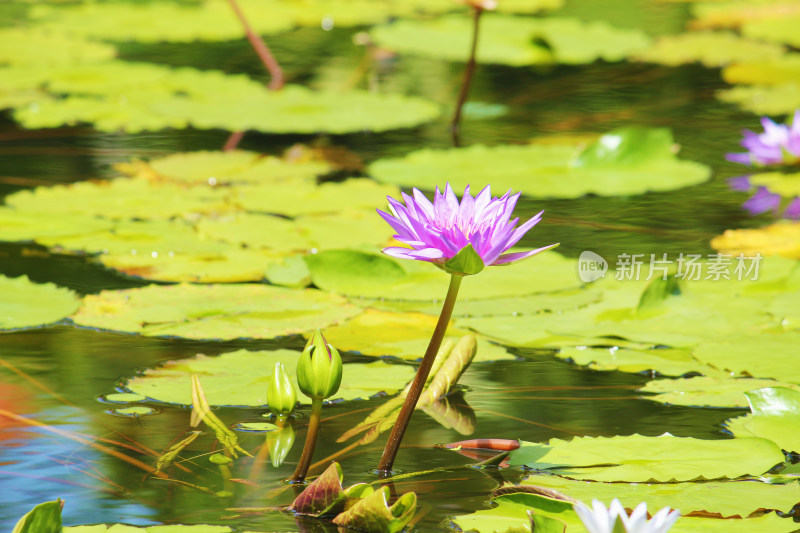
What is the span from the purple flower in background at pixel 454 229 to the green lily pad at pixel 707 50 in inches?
130

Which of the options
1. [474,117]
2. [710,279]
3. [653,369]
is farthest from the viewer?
[474,117]

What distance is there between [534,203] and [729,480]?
4.74ft

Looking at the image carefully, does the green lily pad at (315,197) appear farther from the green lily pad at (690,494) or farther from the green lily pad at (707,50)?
the green lily pad at (707,50)

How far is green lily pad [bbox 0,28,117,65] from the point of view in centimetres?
423

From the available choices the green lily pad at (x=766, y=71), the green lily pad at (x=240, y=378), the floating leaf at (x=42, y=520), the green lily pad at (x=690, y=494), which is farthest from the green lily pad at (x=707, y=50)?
the floating leaf at (x=42, y=520)

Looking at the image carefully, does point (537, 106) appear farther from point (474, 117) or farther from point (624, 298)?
point (624, 298)

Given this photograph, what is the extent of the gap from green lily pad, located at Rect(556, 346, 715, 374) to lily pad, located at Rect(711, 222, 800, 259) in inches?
21.2

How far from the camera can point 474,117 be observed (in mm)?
3623

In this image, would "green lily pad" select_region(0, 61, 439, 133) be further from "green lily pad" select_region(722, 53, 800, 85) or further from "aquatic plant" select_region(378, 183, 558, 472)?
"aquatic plant" select_region(378, 183, 558, 472)

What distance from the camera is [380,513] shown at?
111 cm

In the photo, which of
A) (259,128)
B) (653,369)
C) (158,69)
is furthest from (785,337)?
(158,69)

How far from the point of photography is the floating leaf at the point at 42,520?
39.9 inches

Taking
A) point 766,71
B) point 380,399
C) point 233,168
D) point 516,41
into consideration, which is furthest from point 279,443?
point 516,41

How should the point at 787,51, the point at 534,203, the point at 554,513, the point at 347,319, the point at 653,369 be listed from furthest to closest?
the point at 787,51 < the point at 534,203 < the point at 347,319 < the point at 653,369 < the point at 554,513
